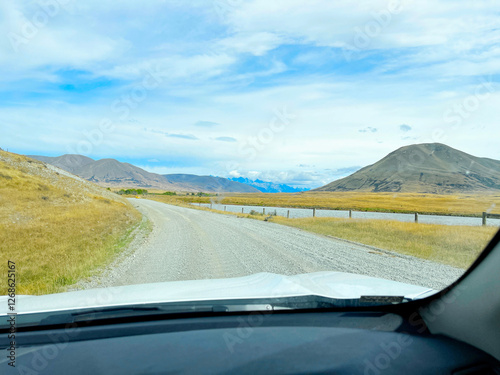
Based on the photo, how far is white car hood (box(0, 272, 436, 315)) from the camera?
2439 mm

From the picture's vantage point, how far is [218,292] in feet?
8.85

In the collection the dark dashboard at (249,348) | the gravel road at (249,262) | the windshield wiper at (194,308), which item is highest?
A: the windshield wiper at (194,308)

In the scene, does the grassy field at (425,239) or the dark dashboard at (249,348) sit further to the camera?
the grassy field at (425,239)

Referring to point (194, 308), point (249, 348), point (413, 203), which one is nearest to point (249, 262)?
point (194, 308)

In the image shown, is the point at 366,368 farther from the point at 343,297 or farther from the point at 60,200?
the point at 60,200

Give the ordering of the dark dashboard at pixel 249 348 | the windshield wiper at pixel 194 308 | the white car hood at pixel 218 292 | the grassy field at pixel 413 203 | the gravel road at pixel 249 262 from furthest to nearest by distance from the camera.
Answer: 1. the gravel road at pixel 249 262
2. the grassy field at pixel 413 203
3. the white car hood at pixel 218 292
4. the windshield wiper at pixel 194 308
5. the dark dashboard at pixel 249 348

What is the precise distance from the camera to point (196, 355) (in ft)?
6.10

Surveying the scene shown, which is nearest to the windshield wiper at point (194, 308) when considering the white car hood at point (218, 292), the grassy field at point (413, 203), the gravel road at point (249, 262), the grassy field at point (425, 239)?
the white car hood at point (218, 292)

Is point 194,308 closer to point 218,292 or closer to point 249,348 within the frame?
point 218,292

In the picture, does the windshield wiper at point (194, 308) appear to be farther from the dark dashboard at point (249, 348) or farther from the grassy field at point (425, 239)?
the grassy field at point (425, 239)

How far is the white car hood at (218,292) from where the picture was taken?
244 cm

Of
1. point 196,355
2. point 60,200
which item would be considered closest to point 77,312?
point 196,355

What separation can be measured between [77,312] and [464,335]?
2426 millimetres

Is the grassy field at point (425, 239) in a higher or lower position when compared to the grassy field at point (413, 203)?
lower
